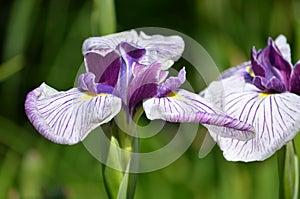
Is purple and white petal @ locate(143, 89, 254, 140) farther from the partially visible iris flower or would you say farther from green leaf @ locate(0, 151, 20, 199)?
green leaf @ locate(0, 151, 20, 199)

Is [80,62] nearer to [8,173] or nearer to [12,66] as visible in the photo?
[12,66]

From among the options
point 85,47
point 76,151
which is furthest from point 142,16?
point 85,47

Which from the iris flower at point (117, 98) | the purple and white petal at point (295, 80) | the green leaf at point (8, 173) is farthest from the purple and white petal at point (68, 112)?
the green leaf at point (8, 173)

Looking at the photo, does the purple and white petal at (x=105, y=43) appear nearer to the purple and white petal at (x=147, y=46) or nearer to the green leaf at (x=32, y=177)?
the purple and white petal at (x=147, y=46)

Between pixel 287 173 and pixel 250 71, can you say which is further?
pixel 250 71

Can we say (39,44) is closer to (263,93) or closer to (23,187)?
(23,187)

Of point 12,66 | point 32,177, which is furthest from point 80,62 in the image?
point 32,177
